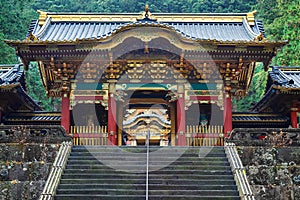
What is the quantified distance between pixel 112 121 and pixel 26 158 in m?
3.77

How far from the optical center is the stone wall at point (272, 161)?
10.7m

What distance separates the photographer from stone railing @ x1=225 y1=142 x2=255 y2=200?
31.1 feet

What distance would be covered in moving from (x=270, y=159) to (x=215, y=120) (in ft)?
14.9

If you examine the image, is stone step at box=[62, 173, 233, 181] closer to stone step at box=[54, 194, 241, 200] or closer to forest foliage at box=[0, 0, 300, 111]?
stone step at box=[54, 194, 241, 200]

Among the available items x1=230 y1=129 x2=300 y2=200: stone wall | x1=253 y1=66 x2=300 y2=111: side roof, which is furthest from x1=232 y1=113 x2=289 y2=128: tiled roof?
x1=230 y1=129 x2=300 y2=200: stone wall

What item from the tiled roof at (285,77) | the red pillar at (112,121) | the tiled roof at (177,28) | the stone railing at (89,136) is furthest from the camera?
the tiled roof at (177,28)

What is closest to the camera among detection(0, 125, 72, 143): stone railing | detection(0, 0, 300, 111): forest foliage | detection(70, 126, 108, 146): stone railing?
detection(0, 125, 72, 143): stone railing

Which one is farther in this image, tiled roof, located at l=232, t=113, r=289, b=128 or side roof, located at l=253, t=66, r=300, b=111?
tiled roof, located at l=232, t=113, r=289, b=128

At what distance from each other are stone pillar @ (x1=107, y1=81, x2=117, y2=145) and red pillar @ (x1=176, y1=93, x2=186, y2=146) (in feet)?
6.90

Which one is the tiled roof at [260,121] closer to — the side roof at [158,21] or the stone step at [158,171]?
the side roof at [158,21]

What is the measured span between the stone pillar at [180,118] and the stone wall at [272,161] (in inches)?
102

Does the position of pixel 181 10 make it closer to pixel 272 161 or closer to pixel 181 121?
pixel 181 121

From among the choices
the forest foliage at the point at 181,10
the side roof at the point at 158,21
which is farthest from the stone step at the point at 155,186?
the forest foliage at the point at 181,10

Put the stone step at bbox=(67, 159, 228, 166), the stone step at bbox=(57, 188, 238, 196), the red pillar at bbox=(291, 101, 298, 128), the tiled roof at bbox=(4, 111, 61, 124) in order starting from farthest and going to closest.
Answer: the tiled roof at bbox=(4, 111, 61, 124)
the red pillar at bbox=(291, 101, 298, 128)
the stone step at bbox=(67, 159, 228, 166)
the stone step at bbox=(57, 188, 238, 196)
